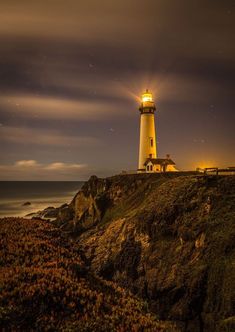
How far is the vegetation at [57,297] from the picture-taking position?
24.8 feet

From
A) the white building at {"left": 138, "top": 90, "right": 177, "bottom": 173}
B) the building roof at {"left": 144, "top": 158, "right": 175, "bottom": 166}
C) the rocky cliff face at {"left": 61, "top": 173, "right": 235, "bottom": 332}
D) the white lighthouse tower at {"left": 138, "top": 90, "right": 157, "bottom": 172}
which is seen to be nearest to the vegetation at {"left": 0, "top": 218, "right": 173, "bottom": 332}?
the rocky cliff face at {"left": 61, "top": 173, "right": 235, "bottom": 332}

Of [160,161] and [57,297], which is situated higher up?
[160,161]

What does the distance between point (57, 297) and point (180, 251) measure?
1237 centimetres

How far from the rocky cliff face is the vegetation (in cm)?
475

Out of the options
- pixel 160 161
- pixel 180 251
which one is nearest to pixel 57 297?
pixel 180 251

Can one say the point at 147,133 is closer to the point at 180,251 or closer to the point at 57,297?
the point at 180,251

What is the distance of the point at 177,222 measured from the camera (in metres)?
21.9

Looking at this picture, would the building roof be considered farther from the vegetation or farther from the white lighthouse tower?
the vegetation

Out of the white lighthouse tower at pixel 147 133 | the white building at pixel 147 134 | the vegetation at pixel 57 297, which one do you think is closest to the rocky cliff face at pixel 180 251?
the vegetation at pixel 57 297

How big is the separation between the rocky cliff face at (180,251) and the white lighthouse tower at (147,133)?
48.0ft

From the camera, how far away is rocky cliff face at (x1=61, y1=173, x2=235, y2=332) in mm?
15055

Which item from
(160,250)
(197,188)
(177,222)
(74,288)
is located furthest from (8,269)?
(197,188)

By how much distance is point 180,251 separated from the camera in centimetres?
1931

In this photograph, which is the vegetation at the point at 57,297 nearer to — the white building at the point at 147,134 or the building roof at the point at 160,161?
the building roof at the point at 160,161
